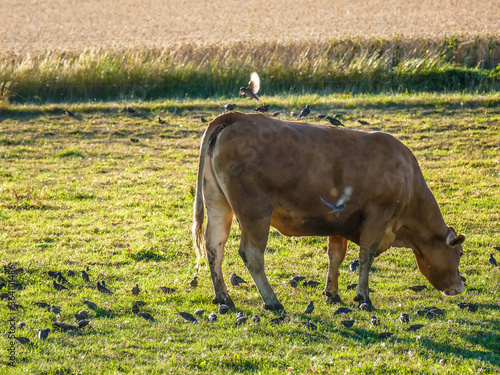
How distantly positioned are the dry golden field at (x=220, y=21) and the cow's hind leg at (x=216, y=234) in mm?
18742

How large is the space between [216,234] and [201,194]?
49 centimetres

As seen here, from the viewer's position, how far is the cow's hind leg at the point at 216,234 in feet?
25.7

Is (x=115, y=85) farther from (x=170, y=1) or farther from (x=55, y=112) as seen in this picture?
(x=170, y=1)

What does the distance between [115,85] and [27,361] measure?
17035 millimetres

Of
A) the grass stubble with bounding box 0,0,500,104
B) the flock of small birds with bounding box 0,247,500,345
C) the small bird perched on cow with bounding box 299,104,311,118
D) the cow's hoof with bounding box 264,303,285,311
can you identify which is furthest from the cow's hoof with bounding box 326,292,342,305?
the grass stubble with bounding box 0,0,500,104

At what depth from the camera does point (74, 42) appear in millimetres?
29344

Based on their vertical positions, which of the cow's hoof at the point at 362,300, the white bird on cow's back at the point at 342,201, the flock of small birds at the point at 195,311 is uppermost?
the white bird on cow's back at the point at 342,201

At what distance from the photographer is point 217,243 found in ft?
25.8

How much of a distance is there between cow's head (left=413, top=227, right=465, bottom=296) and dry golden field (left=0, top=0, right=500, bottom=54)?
60.4ft

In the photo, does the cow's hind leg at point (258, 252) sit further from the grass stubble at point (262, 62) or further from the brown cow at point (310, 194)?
the grass stubble at point (262, 62)

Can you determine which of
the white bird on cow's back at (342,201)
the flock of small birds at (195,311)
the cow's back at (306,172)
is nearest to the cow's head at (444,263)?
the flock of small birds at (195,311)

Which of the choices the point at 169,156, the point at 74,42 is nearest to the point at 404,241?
the point at 169,156

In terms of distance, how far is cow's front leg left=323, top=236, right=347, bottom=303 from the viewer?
8.09 meters

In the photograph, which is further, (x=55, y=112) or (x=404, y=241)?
(x=55, y=112)
